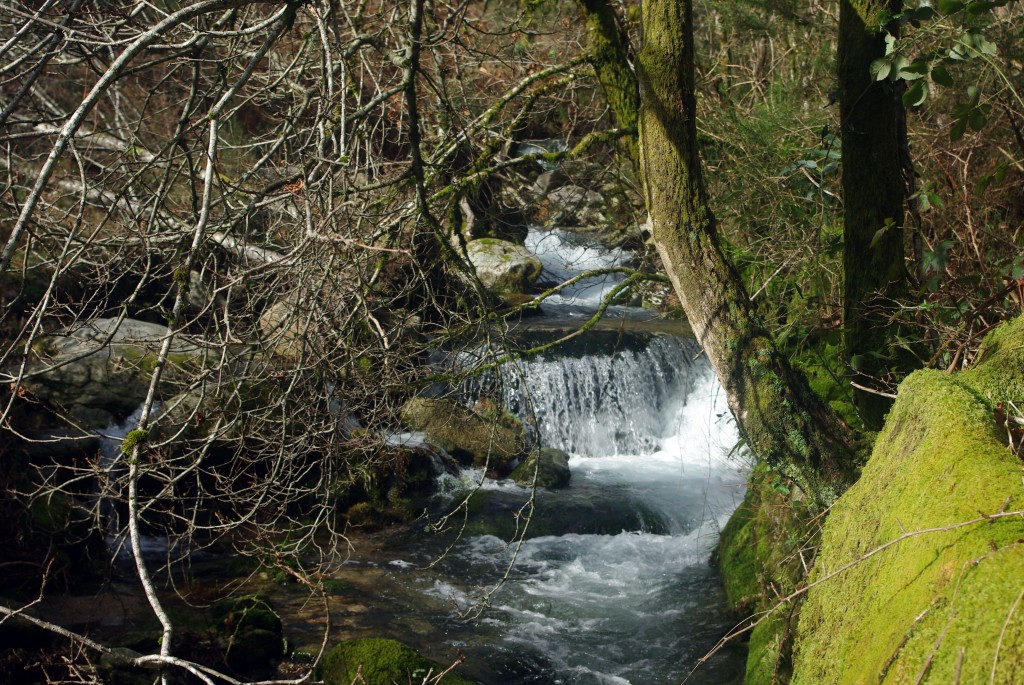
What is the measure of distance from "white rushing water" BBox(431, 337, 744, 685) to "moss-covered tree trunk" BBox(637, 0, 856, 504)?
1.18 metres

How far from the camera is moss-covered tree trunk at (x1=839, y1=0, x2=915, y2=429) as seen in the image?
4.34m

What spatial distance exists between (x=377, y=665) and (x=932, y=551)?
12.9 ft

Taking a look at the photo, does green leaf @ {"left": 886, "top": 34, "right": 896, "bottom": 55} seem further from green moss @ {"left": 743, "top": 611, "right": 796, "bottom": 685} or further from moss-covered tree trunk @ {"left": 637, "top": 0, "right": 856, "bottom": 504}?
green moss @ {"left": 743, "top": 611, "right": 796, "bottom": 685}

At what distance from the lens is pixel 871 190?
176 inches

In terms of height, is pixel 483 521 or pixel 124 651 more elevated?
pixel 124 651

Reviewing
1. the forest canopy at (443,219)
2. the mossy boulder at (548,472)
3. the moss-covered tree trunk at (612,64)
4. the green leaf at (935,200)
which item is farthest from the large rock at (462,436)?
the green leaf at (935,200)

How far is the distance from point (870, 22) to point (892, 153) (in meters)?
0.65

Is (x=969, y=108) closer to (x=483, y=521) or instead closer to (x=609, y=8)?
(x=609, y=8)

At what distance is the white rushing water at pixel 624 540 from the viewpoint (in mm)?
6543

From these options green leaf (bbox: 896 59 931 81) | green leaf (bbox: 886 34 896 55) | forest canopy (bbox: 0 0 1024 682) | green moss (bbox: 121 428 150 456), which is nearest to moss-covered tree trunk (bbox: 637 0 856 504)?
forest canopy (bbox: 0 0 1024 682)

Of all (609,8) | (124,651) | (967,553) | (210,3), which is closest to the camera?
(967,553)

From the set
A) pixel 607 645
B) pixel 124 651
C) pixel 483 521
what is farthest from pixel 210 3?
pixel 483 521

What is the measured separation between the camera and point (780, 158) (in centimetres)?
648

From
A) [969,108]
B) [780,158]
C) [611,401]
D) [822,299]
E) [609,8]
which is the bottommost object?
[611,401]
